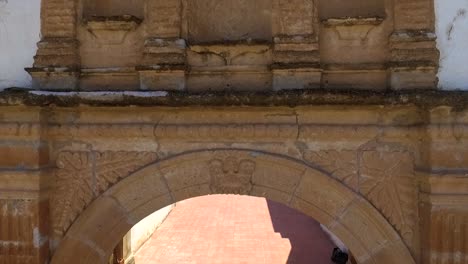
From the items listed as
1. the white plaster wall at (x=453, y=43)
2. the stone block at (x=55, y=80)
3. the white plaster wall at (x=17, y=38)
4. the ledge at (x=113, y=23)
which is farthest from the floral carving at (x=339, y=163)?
the white plaster wall at (x=17, y=38)

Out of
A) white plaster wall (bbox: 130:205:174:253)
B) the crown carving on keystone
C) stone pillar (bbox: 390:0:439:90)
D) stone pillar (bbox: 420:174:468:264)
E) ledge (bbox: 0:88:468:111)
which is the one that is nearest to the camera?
ledge (bbox: 0:88:468:111)

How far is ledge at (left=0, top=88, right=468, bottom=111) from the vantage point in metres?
2.82

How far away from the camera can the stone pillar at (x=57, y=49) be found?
10.7ft

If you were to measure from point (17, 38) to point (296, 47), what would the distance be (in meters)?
2.04

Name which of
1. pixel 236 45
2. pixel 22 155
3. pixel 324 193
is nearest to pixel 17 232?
pixel 22 155

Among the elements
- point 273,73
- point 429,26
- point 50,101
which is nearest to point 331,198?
point 273,73

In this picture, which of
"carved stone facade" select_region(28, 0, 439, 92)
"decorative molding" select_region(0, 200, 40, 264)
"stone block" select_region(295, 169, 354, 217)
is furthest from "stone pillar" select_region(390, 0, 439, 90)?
"decorative molding" select_region(0, 200, 40, 264)

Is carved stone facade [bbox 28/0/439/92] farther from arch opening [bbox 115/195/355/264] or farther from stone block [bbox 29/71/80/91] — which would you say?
arch opening [bbox 115/195/355/264]

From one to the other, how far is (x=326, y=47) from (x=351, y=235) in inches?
52.1

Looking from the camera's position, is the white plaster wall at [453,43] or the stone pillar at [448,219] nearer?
the stone pillar at [448,219]

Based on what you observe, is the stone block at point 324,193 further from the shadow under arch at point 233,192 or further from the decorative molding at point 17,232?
the decorative molding at point 17,232

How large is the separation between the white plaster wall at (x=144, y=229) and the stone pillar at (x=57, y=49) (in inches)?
177

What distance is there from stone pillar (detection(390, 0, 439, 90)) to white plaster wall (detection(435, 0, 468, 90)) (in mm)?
55

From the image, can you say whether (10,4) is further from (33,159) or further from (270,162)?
(270,162)
